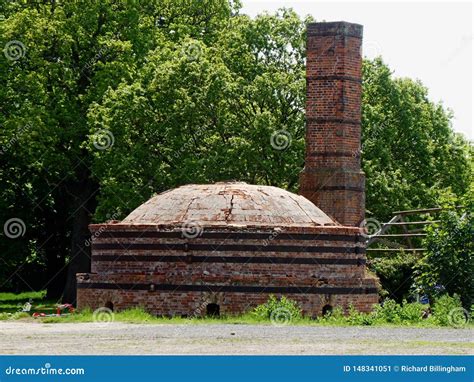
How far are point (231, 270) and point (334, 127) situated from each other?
724 cm

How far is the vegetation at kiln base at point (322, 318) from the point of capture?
2405 cm

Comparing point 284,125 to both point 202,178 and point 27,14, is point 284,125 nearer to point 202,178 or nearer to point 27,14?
point 202,178

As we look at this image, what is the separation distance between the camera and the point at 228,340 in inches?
727

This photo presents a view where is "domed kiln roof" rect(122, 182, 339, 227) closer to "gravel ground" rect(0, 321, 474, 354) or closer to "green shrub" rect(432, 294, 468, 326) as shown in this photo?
"green shrub" rect(432, 294, 468, 326)

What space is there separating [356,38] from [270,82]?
5.15 m

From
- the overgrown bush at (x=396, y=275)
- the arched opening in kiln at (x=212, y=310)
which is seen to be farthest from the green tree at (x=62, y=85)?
the arched opening in kiln at (x=212, y=310)

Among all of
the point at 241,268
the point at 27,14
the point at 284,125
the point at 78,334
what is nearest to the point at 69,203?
the point at 27,14

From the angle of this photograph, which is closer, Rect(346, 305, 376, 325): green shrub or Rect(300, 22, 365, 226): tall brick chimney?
Rect(346, 305, 376, 325): green shrub

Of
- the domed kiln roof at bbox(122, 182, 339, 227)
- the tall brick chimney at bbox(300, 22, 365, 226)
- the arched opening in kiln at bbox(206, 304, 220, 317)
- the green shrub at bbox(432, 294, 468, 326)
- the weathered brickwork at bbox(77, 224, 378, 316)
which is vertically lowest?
the arched opening in kiln at bbox(206, 304, 220, 317)

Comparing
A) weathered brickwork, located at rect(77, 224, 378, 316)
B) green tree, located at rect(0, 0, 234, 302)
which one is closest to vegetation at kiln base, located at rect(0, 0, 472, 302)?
green tree, located at rect(0, 0, 234, 302)

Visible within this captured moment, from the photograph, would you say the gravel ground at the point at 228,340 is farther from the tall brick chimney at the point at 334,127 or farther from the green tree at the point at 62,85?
the green tree at the point at 62,85

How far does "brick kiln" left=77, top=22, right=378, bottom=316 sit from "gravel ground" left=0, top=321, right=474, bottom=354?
3.48m

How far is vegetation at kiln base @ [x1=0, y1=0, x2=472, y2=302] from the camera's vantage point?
36.3 metres

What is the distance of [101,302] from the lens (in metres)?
27.1
